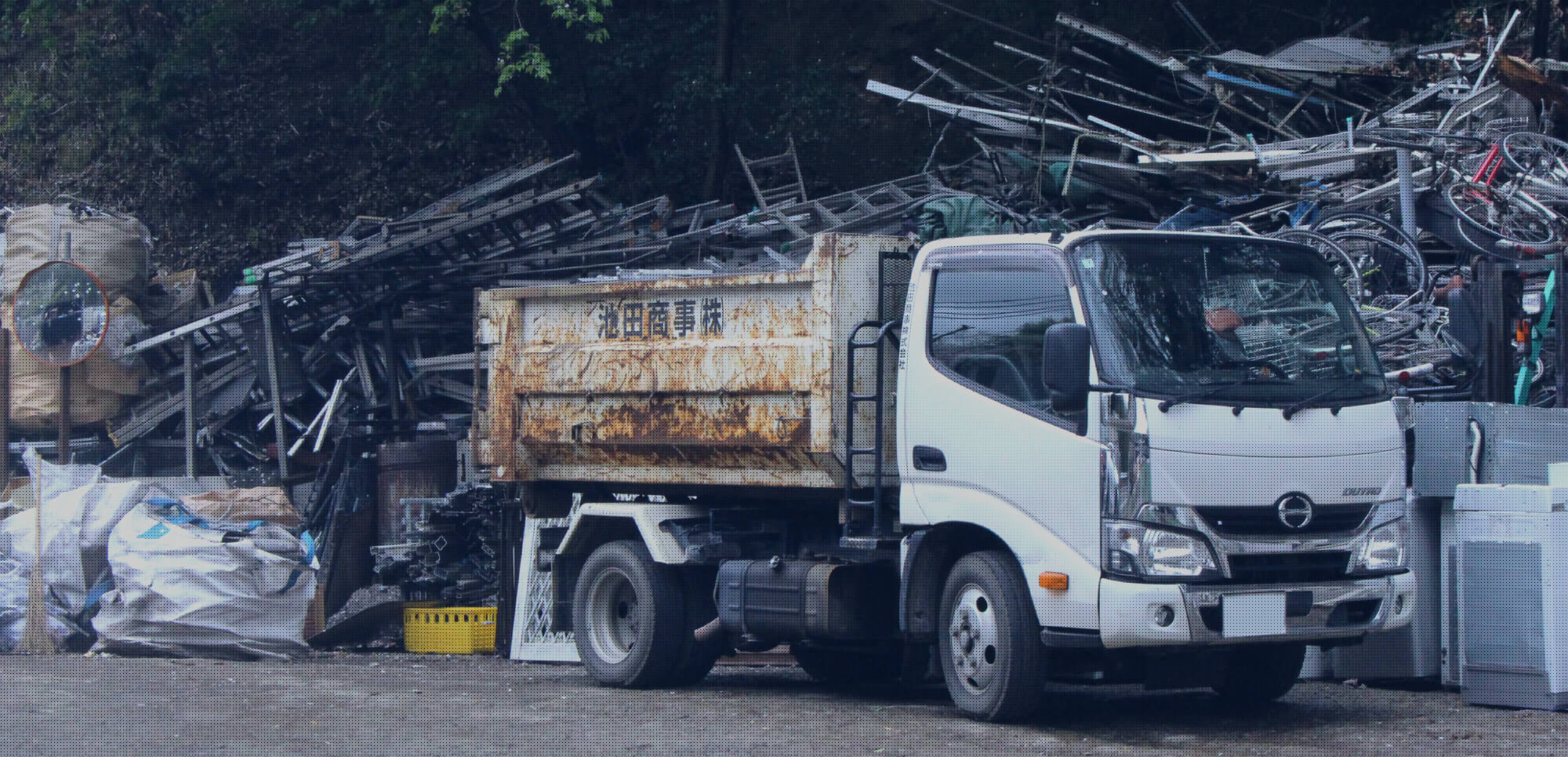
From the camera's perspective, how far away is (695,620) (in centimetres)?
890

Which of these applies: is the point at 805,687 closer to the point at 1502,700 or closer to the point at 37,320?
the point at 1502,700

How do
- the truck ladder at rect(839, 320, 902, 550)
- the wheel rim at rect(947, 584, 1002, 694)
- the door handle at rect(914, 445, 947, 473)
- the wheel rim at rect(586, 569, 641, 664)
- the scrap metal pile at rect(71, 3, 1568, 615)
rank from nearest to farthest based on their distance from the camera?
1. the wheel rim at rect(947, 584, 1002, 694)
2. the door handle at rect(914, 445, 947, 473)
3. the truck ladder at rect(839, 320, 902, 550)
4. the wheel rim at rect(586, 569, 641, 664)
5. the scrap metal pile at rect(71, 3, 1568, 615)

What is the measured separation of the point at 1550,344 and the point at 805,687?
5.15 m

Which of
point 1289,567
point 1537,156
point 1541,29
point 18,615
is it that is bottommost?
point 18,615

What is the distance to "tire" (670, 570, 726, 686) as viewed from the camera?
8883mm

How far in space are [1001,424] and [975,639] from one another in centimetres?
104

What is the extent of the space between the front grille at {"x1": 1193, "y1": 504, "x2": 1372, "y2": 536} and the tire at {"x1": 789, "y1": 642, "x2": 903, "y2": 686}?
3.13 m

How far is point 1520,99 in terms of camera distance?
1246 cm

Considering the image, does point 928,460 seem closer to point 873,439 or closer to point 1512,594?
point 873,439

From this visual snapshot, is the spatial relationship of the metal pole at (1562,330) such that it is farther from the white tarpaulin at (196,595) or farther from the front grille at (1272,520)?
the white tarpaulin at (196,595)

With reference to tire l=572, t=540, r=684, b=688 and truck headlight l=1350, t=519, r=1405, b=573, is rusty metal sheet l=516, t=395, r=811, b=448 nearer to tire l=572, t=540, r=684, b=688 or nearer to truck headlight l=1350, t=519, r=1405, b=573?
tire l=572, t=540, r=684, b=688

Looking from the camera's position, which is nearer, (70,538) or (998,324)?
(998,324)

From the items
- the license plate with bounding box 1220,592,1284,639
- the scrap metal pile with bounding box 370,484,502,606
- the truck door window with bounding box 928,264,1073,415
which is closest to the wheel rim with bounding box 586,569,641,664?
the scrap metal pile with bounding box 370,484,502,606

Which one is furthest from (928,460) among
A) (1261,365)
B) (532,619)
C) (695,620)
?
(532,619)
